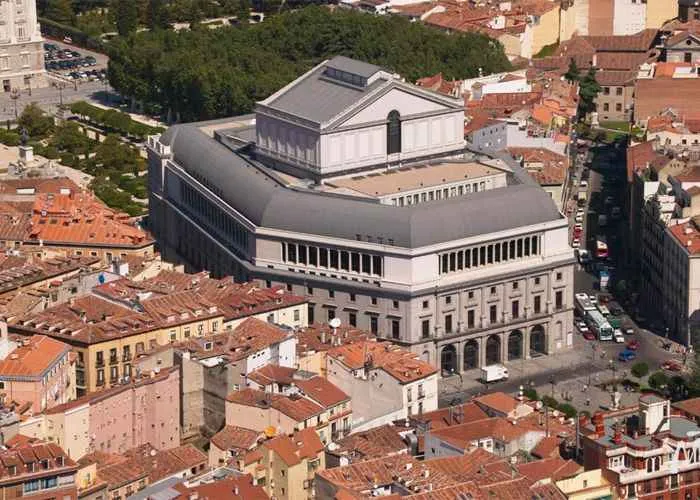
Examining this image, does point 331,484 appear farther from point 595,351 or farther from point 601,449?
point 595,351

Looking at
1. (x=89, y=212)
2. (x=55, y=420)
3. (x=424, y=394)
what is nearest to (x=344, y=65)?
(x=89, y=212)

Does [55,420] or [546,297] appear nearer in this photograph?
[55,420]

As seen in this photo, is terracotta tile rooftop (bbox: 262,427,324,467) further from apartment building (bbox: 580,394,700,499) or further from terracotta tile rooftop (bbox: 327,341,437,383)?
terracotta tile rooftop (bbox: 327,341,437,383)

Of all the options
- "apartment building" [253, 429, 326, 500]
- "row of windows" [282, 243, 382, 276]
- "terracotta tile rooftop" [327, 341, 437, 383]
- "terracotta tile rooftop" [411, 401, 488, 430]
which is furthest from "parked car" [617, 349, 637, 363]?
"apartment building" [253, 429, 326, 500]

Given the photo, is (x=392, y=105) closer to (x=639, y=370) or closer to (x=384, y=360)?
(x=639, y=370)

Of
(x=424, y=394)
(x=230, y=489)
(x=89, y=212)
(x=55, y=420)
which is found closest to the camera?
(x=230, y=489)

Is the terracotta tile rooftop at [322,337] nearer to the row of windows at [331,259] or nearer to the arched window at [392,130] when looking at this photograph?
the row of windows at [331,259]
